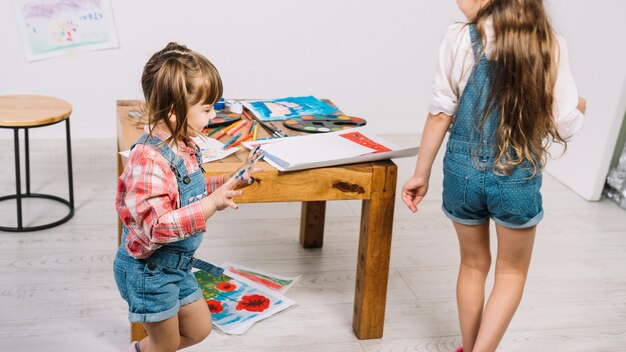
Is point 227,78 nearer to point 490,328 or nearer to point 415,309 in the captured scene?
point 415,309

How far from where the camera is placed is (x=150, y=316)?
1572 millimetres

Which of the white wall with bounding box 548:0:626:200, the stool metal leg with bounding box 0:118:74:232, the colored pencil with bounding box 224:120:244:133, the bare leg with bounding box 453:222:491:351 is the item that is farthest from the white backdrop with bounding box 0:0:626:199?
the bare leg with bounding box 453:222:491:351

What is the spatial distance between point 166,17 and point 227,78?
0.42 m

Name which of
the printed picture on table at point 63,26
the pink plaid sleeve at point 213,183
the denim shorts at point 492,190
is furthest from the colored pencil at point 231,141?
the printed picture on table at point 63,26

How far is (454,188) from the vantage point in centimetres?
180

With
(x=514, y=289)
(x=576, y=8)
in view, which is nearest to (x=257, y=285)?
(x=514, y=289)

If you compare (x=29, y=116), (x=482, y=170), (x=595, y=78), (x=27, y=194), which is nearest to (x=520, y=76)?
(x=482, y=170)

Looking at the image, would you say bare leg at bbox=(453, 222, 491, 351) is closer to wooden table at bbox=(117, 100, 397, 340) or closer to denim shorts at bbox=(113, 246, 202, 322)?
wooden table at bbox=(117, 100, 397, 340)

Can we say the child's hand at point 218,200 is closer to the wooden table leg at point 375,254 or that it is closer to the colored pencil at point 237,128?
the wooden table leg at point 375,254

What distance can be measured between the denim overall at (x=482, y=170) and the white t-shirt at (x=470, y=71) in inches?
0.7

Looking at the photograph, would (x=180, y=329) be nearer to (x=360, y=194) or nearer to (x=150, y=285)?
(x=150, y=285)

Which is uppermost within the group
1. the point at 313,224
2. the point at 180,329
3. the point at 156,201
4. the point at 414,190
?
the point at 156,201

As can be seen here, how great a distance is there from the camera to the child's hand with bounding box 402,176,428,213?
1.91 meters

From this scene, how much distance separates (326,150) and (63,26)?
6.54 ft
